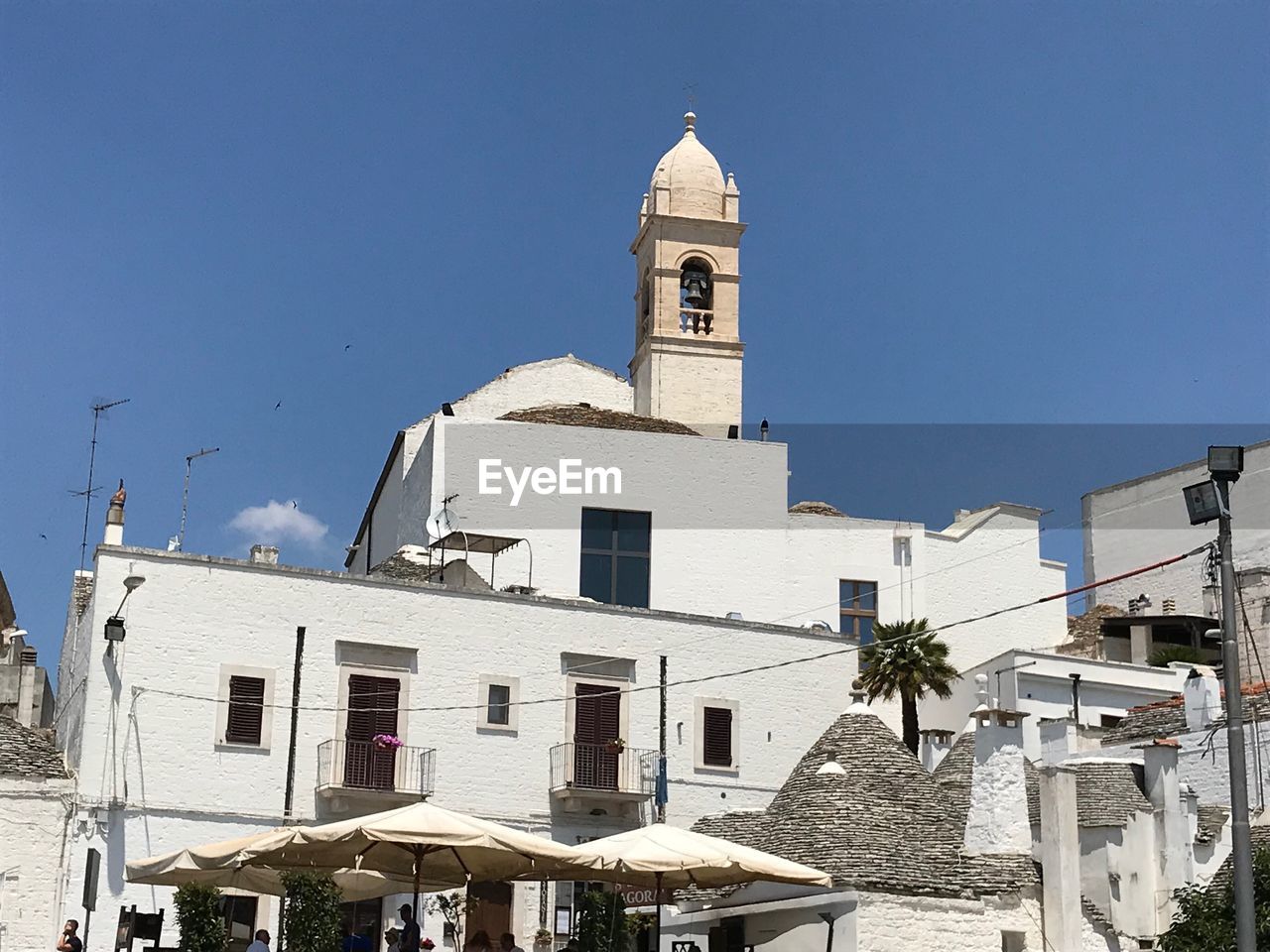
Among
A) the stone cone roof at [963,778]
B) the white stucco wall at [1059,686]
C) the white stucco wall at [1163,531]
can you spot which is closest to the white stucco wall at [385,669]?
the stone cone roof at [963,778]

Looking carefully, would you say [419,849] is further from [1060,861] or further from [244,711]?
[244,711]

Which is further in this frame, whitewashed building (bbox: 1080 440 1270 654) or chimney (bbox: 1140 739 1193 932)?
whitewashed building (bbox: 1080 440 1270 654)

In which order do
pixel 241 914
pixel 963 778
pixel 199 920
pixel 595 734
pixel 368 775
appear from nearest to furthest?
pixel 199 920 < pixel 241 914 < pixel 963 778 < pixel 368 775 < pixel 595 734

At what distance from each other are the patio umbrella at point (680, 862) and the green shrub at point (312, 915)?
2.81 m

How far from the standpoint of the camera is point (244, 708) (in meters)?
31.4

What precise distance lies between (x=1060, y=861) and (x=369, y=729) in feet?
41.2

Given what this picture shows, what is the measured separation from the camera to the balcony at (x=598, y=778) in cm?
3322

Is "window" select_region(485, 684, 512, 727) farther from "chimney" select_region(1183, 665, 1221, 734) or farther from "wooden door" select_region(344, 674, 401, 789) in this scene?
"chimney" select_region(1183, 665, 1221, 734)

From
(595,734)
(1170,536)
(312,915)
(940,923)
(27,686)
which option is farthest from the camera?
(1170,536)

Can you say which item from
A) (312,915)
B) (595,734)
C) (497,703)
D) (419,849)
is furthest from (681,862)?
(595,734)

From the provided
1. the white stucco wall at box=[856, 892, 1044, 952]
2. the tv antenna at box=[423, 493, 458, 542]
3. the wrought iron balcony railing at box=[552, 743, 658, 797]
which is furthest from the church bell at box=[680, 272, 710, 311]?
the white stucco wall at box=[856, 892, 1044, 952]

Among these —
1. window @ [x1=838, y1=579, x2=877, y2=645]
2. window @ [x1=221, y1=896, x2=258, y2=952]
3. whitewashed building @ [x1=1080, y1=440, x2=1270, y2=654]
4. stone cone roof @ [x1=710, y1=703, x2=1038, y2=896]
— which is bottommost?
window @ [x1=221, y1=896, x2=258, y2=952]

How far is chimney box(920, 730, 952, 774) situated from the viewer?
37.6m

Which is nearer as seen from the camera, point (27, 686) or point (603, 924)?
point (603, 924)
